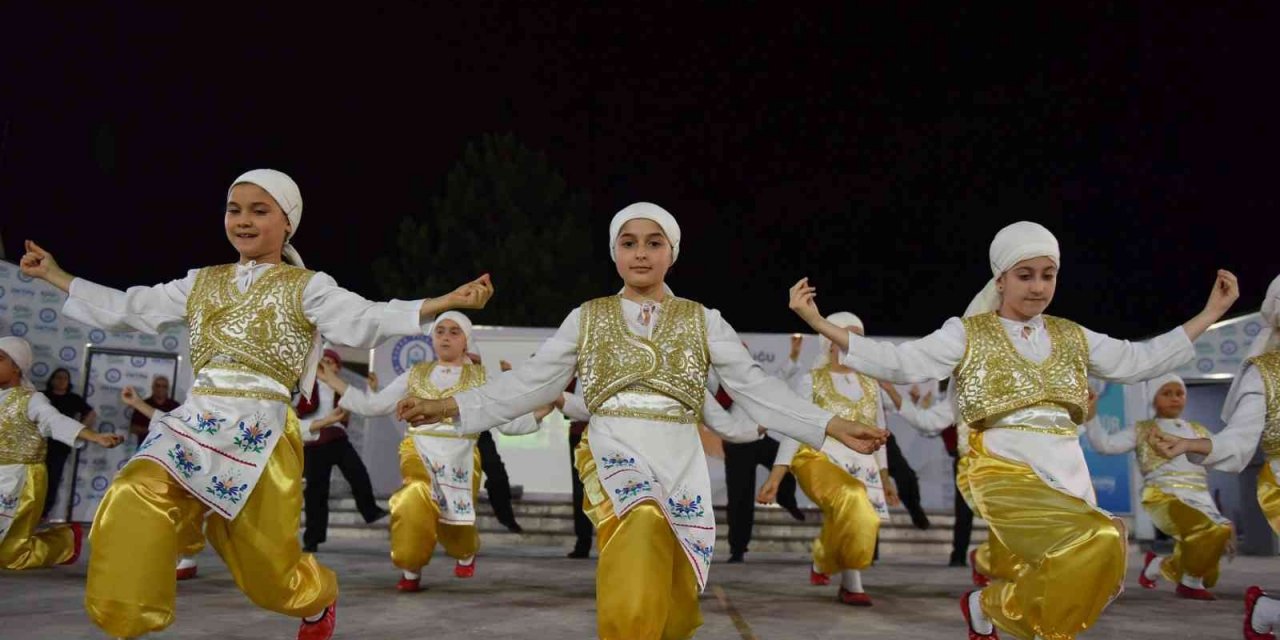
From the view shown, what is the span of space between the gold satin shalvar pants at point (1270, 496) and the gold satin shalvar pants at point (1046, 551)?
1564 millimetres

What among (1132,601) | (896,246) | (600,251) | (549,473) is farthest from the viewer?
(600,251)

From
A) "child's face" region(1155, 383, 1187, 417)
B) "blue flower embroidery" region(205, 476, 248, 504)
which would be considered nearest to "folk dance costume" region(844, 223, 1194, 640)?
"blue flower embroidery" region(205, 476, 248, 504)

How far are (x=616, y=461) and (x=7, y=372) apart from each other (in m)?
5.66

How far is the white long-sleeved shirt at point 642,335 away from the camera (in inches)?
141

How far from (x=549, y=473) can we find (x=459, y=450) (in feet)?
16.5

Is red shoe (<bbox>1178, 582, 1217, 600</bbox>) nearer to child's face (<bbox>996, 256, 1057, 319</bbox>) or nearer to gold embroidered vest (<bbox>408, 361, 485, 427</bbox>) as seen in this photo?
child's face (<bbox>996, 256, 1057, 319</bbox>)

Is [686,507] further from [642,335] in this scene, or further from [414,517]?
[414,517]

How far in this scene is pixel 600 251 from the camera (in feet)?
Answer: 109

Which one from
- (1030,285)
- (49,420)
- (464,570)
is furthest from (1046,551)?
(49,420)

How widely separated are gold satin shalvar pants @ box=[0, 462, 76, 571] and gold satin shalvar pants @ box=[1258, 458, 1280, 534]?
7.22m

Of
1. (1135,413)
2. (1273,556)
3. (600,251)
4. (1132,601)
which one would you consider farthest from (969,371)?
(600,251)

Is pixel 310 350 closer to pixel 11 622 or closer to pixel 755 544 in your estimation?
pixel 11 622

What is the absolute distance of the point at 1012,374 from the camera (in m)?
3.81

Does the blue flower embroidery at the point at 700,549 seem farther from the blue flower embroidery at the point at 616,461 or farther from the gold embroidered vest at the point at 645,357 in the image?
the gold embroidered vest at the point at 645,357
